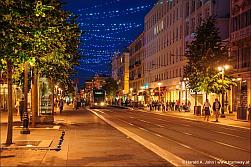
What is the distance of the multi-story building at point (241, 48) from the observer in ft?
167

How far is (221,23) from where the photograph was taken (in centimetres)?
6450

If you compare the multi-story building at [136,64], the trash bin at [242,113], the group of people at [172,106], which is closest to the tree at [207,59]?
the trash bin at [242,113]

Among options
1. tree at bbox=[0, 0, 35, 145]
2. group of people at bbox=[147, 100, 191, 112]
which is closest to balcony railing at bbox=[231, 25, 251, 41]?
group of people at bbox=[147, 100, 191, 112]

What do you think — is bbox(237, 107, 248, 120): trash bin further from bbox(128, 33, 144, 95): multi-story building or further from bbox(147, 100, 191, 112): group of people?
bbox(128, 33, 144, 95): multi-story building

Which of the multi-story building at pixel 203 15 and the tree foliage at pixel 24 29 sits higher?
the multi-story building at pixel 203 15

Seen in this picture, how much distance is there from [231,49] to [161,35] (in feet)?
136

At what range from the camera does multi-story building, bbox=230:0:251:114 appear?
50.9 m

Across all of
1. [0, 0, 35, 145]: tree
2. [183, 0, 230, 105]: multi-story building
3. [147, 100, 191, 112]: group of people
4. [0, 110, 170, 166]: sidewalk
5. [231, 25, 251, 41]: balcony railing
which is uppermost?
[183, 0, 230, 105]: multi-story building

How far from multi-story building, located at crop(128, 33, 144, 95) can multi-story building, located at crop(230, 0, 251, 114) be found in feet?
215

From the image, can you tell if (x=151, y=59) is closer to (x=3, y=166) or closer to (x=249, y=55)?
(x=249, y=55)

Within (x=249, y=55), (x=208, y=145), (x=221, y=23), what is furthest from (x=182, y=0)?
(x=208, y=145)

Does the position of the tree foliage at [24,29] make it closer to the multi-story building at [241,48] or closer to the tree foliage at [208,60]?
the tree foliage at [208,60]

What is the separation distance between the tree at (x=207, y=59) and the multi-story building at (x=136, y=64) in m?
67.4

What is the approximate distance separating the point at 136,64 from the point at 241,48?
75.8m
